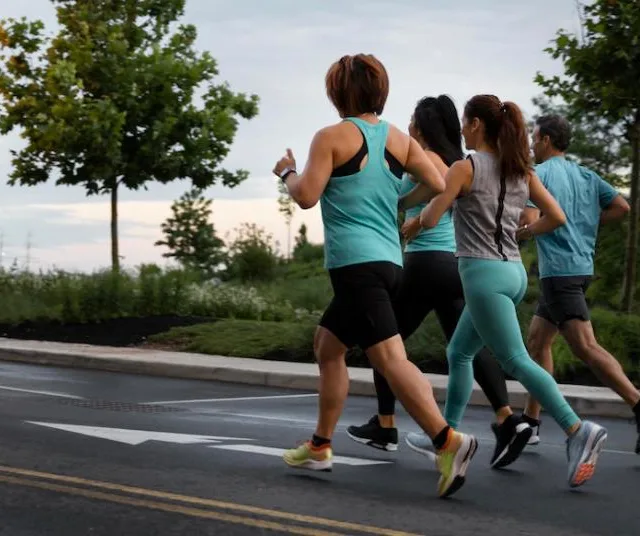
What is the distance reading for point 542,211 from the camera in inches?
280

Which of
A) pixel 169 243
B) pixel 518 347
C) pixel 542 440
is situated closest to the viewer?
pixel 518 347

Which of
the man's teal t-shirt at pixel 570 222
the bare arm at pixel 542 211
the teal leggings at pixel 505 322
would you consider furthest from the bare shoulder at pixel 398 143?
the man's teal t-shirt at pixel 570 222

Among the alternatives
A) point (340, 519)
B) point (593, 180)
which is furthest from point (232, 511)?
point (593, 180)

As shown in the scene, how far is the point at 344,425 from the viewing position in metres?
9.65

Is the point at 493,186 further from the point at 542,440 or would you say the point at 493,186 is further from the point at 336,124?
the point at 542,440

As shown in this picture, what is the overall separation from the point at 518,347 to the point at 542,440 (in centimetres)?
240

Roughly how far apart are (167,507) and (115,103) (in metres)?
24.5

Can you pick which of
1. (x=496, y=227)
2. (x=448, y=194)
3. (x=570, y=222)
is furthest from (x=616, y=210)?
(x=448, y=194)

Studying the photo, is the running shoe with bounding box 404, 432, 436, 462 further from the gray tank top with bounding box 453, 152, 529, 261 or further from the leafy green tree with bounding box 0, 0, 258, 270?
the leafy green tree with bounding box 0, 0, 258, 270

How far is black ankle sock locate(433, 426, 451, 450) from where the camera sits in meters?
6.09

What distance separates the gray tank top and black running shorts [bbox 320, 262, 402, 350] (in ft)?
1.86

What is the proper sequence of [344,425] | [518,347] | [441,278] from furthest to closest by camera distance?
[344,425] → [441,278] → [518,347]

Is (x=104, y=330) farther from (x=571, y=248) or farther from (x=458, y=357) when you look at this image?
(x=458, y=357)

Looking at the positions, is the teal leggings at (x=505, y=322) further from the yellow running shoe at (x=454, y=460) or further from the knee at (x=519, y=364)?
the yellow running shoe at (x=454, y=460)
